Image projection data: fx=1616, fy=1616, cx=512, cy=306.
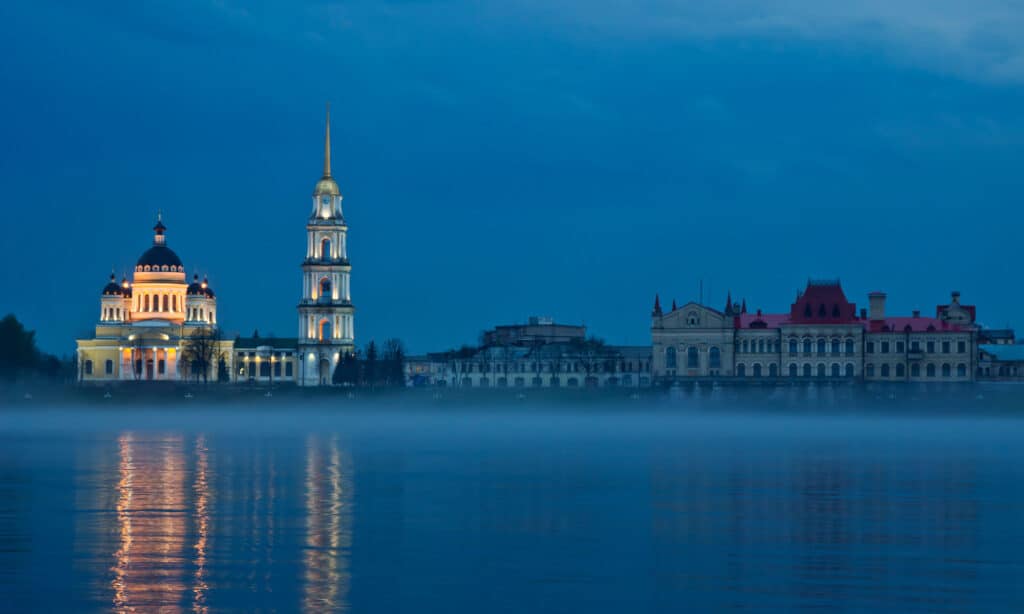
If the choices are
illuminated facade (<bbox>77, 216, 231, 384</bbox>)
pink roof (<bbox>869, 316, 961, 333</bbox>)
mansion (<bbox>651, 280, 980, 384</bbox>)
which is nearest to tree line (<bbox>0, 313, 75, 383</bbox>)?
illuminated facade (<bbox>77, 216, 231, 384</bbox>)

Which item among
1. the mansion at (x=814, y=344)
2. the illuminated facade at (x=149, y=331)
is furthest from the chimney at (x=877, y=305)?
the illuminated facade at (x=149, y=331)

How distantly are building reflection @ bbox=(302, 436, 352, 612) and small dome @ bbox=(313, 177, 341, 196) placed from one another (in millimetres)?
108439

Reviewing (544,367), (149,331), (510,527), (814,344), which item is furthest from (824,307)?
(510,527)

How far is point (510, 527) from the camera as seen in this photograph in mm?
32125

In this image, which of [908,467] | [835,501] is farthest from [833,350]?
[835,501]

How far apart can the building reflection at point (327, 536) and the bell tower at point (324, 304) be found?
333 ft

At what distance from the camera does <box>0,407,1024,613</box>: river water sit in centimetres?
2400

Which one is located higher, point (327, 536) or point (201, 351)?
point (201, 351)

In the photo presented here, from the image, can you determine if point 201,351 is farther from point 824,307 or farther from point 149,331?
point 824,307

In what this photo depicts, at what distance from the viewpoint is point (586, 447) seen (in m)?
60.3

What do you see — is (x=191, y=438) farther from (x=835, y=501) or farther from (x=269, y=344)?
(x=269, y=344)

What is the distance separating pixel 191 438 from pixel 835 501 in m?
36.1

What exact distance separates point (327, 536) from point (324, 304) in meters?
122

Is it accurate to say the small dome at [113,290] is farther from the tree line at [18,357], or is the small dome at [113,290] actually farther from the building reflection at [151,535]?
the building reflection at [151,535]
